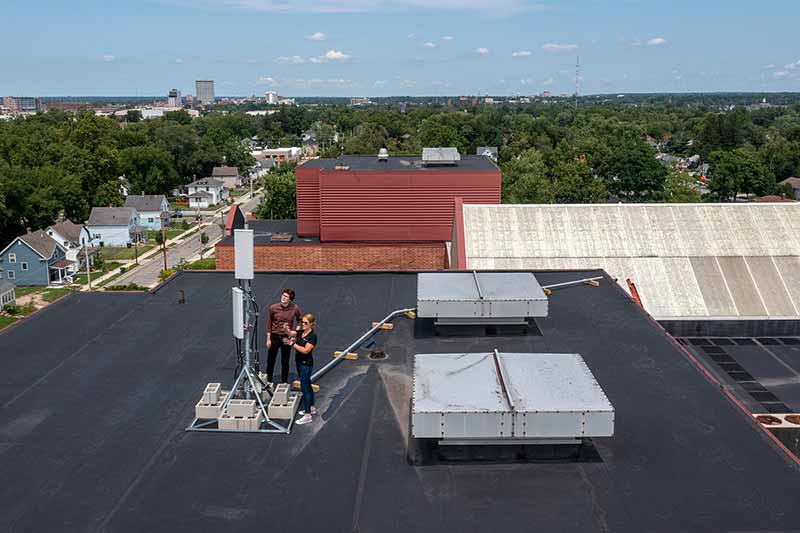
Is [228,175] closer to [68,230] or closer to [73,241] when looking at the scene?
[68,230]

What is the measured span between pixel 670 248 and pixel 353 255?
18.9 meters

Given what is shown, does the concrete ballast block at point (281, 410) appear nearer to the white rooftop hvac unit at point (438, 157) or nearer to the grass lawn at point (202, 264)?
the white rooftop hvac unit at point (438, 157)

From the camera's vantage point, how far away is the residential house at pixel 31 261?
55844 mm

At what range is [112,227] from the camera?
69.6 metres

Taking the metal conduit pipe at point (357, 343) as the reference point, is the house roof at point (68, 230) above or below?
below

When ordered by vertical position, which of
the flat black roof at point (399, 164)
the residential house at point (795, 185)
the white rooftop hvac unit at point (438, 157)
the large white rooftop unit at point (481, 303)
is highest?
the white rooftop hvac unit at point (438, 157)

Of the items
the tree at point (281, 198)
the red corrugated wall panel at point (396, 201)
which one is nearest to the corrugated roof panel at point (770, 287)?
the red corrugated wall panel at point (396, 201)

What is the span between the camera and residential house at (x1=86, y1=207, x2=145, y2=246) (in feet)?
Answer: 228

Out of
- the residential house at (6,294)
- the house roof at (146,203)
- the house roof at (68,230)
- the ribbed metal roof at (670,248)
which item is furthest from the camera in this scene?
the house roof at (146,203)

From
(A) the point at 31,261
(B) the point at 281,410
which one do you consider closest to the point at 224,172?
(A) the point at 31,261

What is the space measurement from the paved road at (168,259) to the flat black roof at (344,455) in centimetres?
4379

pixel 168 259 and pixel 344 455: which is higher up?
pixel 344 455

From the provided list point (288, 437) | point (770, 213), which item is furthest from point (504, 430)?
point (770, 213)

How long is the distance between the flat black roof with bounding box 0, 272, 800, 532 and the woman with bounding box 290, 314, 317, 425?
9.5 inches
